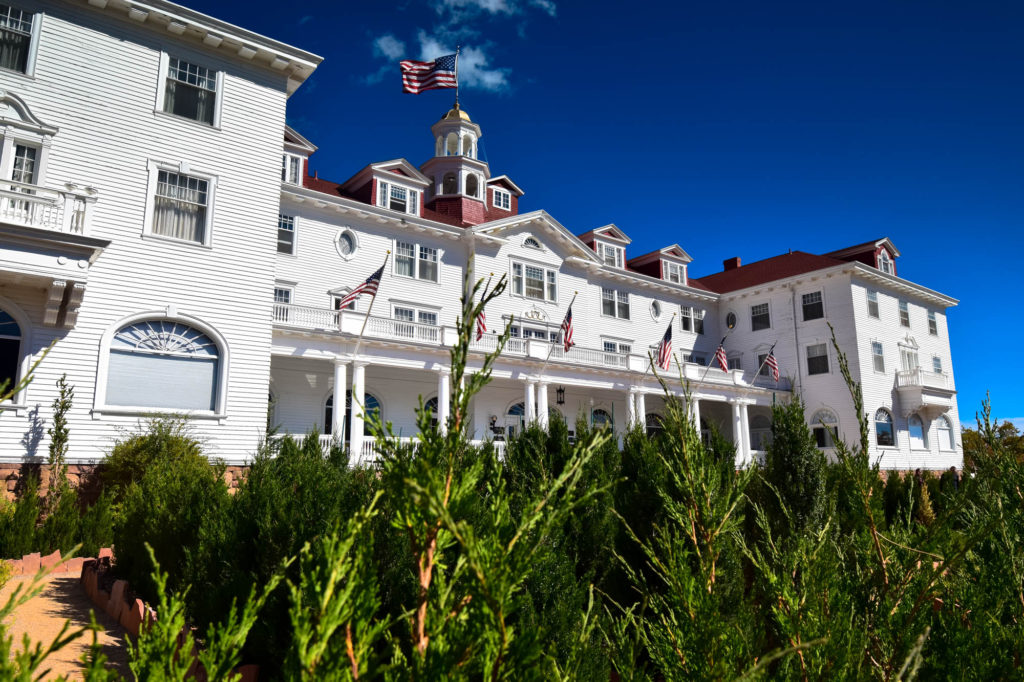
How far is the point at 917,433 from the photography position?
1420 inches

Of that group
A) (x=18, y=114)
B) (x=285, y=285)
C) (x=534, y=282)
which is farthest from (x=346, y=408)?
(x=18, y=114)

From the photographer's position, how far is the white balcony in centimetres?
3500

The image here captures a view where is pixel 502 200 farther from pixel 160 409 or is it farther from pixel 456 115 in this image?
pixel 160 409

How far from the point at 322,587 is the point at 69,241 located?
1410 cm

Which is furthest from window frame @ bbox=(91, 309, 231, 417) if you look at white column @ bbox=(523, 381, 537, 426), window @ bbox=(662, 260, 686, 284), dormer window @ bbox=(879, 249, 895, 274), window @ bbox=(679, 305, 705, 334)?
dormer window @ bbox=(879, 249, 895, 274)

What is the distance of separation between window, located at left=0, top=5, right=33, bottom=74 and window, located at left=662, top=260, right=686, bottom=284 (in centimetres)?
3065

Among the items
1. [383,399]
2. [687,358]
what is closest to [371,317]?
[383,399]

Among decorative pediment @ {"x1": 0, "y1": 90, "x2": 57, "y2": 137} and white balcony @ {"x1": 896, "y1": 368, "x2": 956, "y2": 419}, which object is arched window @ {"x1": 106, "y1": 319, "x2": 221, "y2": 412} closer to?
decorative pediment @ {"x1": 0, "y1": 90, "x2": 57, "y2": 137}

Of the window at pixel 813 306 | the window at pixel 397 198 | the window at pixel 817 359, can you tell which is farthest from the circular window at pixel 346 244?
the window at pixel 817 359

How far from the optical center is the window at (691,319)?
38.0 meters

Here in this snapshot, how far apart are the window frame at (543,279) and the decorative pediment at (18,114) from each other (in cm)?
1792

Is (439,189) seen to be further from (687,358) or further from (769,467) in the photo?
(769,467)

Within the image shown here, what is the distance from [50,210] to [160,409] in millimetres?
4874

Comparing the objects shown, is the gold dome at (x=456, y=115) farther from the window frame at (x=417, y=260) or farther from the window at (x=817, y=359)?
the window at (x=817, y=359)
